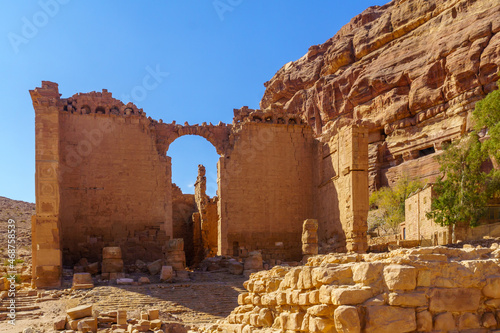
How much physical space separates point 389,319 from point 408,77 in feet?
123

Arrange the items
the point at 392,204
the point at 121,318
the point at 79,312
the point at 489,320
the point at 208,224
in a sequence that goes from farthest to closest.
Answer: the point at 392,204, the point at 208,224, the point at 79,312, the point at 121,318, the point at 489,320

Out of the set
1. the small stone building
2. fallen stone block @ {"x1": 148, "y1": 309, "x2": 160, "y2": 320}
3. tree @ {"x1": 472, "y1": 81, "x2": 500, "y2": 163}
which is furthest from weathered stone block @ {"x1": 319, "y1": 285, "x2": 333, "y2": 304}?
tree @ {"x1": 472, "y1": 81, "x2": 500, "y2": 163}

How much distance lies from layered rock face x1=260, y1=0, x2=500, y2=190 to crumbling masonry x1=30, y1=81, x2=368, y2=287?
18442 millimetres

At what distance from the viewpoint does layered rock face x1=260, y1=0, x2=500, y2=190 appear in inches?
1316

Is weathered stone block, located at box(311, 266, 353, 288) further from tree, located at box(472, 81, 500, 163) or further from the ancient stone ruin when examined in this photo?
tree, located at box(472, 81, 500, 163)

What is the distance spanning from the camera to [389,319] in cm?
396

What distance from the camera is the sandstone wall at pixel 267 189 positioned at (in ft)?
62.1

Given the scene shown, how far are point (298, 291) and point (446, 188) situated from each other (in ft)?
70.5

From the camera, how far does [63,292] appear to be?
524 inches

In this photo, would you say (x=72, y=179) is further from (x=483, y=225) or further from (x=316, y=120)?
(x=316, y=120)

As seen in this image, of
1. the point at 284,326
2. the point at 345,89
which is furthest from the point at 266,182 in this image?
the point at 345,89

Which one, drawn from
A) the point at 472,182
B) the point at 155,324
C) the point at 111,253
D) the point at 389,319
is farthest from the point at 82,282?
the point at 472,182

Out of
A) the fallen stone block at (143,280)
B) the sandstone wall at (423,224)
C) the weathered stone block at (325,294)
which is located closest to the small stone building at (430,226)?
the sandstone wall at (423,224)

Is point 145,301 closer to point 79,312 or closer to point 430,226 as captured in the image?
point 79,312
